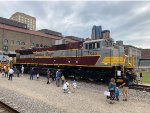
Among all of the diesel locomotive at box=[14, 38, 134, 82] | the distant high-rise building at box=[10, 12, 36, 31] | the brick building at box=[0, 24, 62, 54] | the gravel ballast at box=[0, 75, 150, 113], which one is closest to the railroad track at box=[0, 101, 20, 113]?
the gravel ballast at box=[0, 75, 150, 113]

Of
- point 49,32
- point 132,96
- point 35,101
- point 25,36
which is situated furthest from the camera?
point 49,32

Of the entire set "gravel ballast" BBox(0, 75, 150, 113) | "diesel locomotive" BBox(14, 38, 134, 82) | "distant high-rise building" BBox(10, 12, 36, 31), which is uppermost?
"distant high-rise building" BBox(10, 12, 36, 31)

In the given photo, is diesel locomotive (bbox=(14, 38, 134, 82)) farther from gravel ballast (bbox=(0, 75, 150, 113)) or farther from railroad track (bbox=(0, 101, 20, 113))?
railroad track (bbox=(0, 101, 20, 113))

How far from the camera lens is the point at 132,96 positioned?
48.8 feet

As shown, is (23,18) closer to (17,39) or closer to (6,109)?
(17,39)

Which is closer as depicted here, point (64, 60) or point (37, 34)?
point (64, 60)

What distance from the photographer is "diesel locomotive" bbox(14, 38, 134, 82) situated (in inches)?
757

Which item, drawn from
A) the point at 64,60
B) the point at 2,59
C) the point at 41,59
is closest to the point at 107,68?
the point at 64,60

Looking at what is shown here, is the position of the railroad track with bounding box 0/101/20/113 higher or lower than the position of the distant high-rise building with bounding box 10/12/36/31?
lower

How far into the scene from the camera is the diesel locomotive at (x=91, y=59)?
1923 cm

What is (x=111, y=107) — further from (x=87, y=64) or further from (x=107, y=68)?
(x=87, y=64)

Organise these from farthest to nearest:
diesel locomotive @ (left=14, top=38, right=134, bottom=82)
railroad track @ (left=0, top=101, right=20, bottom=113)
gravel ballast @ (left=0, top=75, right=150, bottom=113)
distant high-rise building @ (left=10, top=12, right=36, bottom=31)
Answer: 1. distant high-rise building @ (left=10, top=12, right=36, bottom=31)
2. diesel locomotive @ (left=14, top=38, right=134, bottom=82)
3. gravel ballast @ (left=0, top=75, right=150, bottom=113)
4. railroad track @ (left=0, top=101, right=20, bottom=113)

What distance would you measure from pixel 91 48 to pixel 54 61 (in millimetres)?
6450

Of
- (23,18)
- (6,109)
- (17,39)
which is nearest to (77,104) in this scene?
(6,109)
